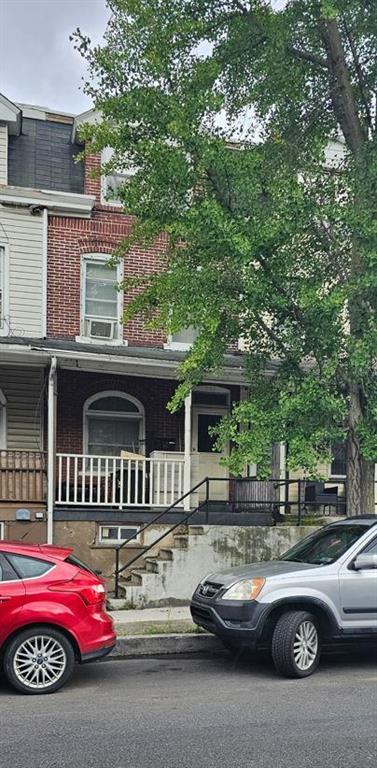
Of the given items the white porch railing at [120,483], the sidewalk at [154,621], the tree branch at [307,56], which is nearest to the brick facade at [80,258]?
the white porch railing at [120,483]

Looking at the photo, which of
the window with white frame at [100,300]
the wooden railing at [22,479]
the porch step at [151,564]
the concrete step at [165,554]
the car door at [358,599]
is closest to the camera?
the car door at [358,599]

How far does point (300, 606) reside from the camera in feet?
25.2

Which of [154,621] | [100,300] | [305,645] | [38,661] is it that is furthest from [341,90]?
[38,661]

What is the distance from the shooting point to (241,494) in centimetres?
1469

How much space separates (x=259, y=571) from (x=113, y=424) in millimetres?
7866

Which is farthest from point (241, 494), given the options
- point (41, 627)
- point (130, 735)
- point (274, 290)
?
point (130, 735)

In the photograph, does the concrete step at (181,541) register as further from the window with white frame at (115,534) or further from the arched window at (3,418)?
the arched window at (3,418)

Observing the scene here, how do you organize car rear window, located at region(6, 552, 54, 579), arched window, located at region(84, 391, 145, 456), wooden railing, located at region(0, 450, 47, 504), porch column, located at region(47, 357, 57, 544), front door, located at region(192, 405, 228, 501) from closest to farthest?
car rear window, located at region(6, 552, 54, 579), porch column, located at region(47, 357, 57, 544), wooden railing, located at region(0, 450, 47, 504), arched window, located at region(84, 391, 145, 456), front door, located at region(192, 405, 228, 501)

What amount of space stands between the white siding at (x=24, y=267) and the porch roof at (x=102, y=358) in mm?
941

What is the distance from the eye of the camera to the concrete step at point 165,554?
39.2ft

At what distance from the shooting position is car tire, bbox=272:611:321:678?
7395 millimetres

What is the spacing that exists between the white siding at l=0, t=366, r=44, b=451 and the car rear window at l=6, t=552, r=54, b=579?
7.55 metres

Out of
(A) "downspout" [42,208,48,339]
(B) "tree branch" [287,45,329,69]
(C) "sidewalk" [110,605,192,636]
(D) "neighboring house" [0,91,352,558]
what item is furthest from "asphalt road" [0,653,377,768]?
(B) "tree branch" [287,45,329,69]

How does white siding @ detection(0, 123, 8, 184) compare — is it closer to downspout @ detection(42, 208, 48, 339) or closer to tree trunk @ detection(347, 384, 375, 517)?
downspout @ detection(42, 208, 48, 339)
